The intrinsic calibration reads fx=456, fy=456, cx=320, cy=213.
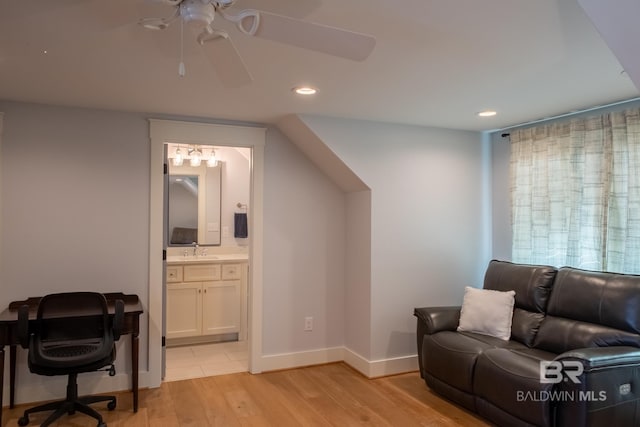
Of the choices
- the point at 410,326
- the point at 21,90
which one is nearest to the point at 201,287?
the point at 410,326

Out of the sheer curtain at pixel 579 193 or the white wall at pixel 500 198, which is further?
the white wall at pixel 500 198

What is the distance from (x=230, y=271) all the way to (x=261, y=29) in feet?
12.4

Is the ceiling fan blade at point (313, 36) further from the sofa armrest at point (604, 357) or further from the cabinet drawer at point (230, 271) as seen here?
the cabinet drawer at point (230, 271)

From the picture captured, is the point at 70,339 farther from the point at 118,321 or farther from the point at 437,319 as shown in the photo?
the point at 437,319

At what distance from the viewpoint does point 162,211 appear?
369cm

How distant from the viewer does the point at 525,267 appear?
3568 mm

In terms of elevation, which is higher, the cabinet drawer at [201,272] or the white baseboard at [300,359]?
the cabinet drawer at [201,272]

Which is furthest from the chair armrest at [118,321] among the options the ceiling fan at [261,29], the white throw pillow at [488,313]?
the white throw pillow at [488,313]

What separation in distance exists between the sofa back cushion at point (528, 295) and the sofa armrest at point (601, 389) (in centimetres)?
71

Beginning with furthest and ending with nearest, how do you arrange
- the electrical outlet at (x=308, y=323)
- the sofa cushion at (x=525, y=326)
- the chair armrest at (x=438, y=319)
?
the electrical outlet at (x=308, y=323) → the chair armrest at (x=438, y=319) → the sofa cushion at (x=525, y=326)

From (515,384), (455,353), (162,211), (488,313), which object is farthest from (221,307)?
(515,384)

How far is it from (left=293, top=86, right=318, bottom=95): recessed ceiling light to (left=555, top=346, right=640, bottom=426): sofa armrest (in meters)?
2.16

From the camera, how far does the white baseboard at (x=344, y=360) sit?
12.8 feet

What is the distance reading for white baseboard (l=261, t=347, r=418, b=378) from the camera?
3.91m
